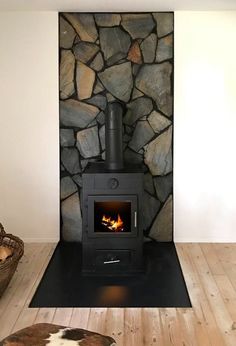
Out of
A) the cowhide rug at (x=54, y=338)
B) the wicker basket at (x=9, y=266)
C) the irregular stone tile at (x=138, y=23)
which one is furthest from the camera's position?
the irregular stone tile at (x=138, y=23)

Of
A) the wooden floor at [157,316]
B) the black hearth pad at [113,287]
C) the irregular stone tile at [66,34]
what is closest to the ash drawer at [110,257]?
the black hearth pad at [113,287]

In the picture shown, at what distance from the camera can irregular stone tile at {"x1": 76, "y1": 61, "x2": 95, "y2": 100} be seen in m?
3.92

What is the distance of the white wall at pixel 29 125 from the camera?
3.87m

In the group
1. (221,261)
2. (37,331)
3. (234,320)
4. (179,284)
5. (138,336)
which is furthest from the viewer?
(221,261)

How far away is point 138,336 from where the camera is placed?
8.07 ft

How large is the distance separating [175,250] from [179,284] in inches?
29.0

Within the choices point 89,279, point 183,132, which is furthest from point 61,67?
point 89,279

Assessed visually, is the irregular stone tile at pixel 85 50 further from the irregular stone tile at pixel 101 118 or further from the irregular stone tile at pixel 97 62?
the irregular stone tile at pixel 101 118

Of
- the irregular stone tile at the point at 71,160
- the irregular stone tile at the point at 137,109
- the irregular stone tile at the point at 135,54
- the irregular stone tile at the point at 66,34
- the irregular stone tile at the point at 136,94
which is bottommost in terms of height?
the irregular stone tile at the point at 71,160

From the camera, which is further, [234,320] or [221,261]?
[221,261]

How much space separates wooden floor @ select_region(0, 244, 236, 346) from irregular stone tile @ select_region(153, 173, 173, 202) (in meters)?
0.83

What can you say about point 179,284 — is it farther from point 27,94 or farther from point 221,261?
point 27,94

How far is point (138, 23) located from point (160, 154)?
1159 millimetres

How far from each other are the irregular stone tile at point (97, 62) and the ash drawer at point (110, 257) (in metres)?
1.61
